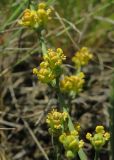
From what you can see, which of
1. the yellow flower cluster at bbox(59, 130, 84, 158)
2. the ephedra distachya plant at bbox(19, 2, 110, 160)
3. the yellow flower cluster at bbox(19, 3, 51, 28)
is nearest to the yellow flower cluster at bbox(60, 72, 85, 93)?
the ephedra distachya plant at bbox(19, 2, 110, 160)

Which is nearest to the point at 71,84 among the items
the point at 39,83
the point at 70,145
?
the point at 70,145

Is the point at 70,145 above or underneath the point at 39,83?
above

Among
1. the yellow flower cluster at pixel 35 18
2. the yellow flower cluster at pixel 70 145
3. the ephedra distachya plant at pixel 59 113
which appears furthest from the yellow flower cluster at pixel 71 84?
the yellow flower cluster at pixel 70 145

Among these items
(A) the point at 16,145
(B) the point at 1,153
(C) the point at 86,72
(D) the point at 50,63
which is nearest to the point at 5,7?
(C) the point at 86,72

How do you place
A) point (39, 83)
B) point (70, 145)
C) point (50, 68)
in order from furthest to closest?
point (39, 83) → point (50, 68) → point (70, 145)

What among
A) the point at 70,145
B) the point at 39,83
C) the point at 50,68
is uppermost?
the point at 50,68

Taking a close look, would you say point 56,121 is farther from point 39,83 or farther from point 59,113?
point 39,83

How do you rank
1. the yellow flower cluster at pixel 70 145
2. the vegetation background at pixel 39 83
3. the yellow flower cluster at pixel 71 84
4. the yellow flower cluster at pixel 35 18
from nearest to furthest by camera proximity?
the yellow flower cluster at pixel 70 145, the yellow flower cluster at pixel 35 18, the yellow flower cluster at pixel 71 84, the vegetation background at pixel 39 83

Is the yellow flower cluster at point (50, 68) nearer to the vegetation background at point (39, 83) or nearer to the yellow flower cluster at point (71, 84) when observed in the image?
the yellow flower cluster at point (71, 84)

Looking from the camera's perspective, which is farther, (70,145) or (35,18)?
(35,18)
